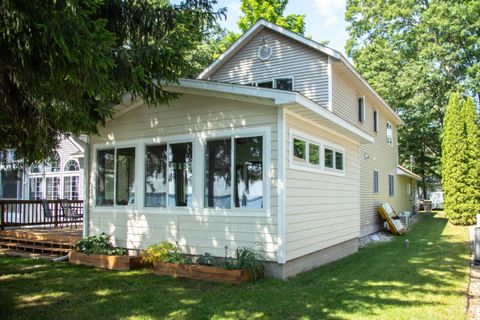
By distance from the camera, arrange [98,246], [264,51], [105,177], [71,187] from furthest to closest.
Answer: [71,187] < [264,51] < [105,177] < [98,246]

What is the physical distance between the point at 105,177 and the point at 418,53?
74.6 feet

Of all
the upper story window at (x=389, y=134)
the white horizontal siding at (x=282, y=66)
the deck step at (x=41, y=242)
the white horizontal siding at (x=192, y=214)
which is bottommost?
the deck step at (x=41, y=242)

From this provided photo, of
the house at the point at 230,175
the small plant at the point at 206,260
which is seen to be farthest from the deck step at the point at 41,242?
the small plant at the point at 206,260

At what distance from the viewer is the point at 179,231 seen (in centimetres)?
768

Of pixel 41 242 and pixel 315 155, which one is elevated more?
pixel 315 155

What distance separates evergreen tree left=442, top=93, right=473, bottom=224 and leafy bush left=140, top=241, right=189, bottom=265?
14.7m

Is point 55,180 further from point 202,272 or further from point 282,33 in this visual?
point 202,272

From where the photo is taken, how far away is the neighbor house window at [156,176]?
7980 millimetres

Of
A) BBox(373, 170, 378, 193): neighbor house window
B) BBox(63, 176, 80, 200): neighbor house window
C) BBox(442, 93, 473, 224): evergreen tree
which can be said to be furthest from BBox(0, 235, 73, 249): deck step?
BBox(442, 93, 473, 224): evergreen tree

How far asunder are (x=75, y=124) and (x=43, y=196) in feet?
43.8

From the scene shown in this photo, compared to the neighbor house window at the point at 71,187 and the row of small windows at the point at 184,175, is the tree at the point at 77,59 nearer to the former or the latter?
the row of small windows at the point at 184,175

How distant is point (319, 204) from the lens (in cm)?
830

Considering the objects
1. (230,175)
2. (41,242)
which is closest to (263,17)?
(41,242)

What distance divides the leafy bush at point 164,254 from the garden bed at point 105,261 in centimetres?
25
